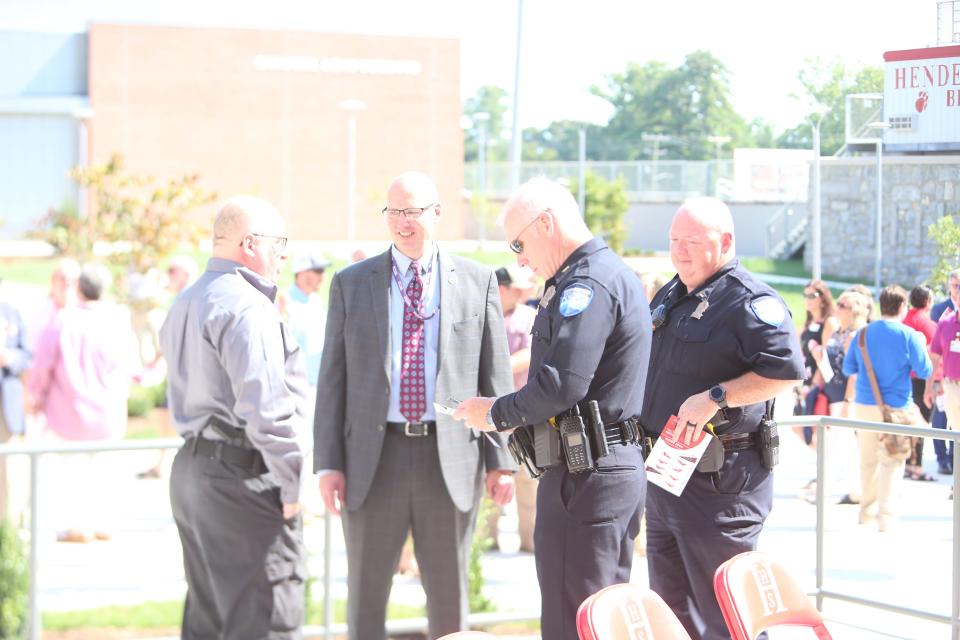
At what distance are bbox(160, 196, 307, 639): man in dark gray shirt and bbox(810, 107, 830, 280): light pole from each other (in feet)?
16.1

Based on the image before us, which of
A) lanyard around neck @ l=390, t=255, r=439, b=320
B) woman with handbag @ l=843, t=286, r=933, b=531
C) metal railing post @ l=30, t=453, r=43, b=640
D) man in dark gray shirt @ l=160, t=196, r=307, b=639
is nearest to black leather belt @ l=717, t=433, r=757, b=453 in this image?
lanyard around neck @ l=390, t=255, r=439, b=320

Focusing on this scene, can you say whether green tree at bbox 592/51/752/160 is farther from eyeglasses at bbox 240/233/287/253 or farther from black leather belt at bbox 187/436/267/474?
black leather belt at bbox 187/436/267/474

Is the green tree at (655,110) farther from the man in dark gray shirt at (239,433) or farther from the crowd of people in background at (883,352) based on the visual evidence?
the man in dark gray shirt at (239,433)

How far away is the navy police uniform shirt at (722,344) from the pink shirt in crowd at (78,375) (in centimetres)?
438

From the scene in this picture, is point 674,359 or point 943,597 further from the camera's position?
point 943,597

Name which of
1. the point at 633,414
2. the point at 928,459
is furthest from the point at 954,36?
the point at 633,414

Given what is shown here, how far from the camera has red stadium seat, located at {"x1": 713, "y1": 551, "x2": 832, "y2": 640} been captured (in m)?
3.25

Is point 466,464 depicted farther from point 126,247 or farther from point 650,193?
point 650,193

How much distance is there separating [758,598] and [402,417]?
144 centimetres

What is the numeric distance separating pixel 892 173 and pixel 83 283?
201 inches

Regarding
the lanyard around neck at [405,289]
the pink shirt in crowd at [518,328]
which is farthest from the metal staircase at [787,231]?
the lanyard around neck at [405,289]

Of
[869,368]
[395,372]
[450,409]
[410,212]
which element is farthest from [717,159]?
[450,409]

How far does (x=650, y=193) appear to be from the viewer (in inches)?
1409

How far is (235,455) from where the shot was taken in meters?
4.04
